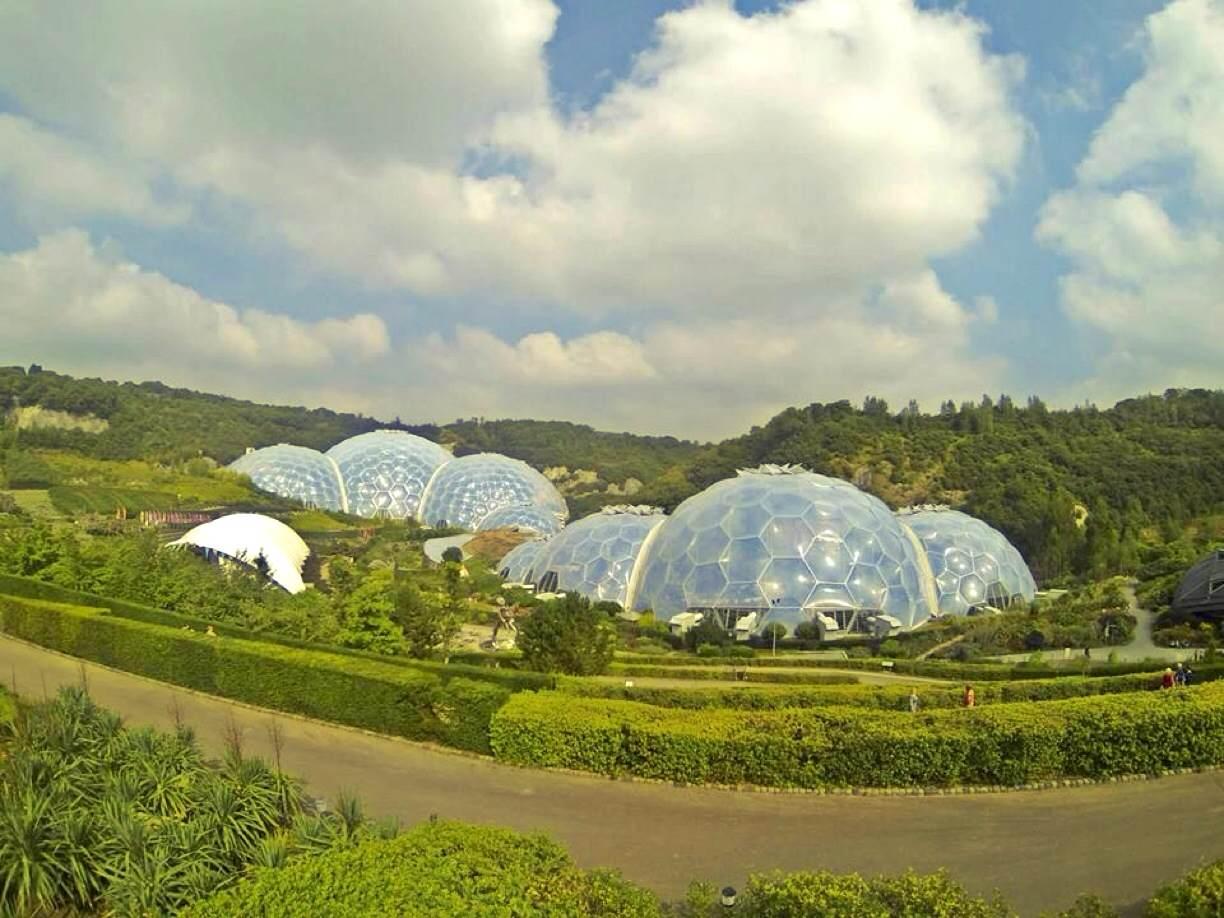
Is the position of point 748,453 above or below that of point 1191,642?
above

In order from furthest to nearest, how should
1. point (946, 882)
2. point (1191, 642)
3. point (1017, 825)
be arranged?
point (1191, 642)
point (1017, 825)
point (946, 882)

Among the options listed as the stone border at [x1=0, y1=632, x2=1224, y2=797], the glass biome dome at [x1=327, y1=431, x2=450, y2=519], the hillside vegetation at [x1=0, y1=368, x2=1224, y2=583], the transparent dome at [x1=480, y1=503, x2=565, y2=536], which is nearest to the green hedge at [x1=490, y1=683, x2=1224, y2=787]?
the stone border at [x1=0, y1=632, x2=1224, y2=797]

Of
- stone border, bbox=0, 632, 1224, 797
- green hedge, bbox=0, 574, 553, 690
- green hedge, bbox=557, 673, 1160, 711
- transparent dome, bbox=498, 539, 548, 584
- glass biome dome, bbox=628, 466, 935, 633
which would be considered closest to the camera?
stone border, bbox=0, 632, 1224, 797

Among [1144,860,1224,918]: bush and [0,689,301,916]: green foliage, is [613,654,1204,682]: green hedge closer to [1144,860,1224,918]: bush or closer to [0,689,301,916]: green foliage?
[1144,860,1224,918]: bush

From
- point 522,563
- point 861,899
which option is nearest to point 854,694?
point 861,899

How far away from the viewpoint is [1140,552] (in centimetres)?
5066

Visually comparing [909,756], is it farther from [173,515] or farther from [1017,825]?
[173,515]

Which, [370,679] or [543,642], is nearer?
[370,679]

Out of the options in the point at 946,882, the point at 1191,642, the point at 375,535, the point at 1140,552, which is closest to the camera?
the point at 946,882

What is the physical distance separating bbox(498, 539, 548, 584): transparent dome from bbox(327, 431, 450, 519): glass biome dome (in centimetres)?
3723

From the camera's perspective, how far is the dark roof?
3084cm

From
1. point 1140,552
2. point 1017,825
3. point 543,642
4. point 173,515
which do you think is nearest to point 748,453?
point 1140,552

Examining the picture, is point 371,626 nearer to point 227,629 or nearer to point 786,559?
point 227,629

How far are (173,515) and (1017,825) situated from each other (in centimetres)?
6056
